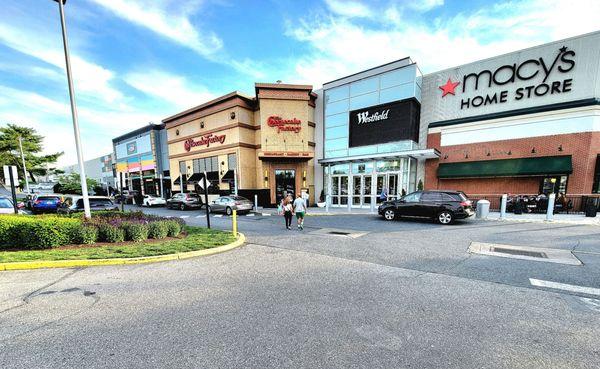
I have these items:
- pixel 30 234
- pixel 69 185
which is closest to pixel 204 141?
pixel 30 234

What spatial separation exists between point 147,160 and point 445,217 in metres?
35.9

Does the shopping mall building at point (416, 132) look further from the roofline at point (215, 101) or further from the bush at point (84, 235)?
the bush at point (84, 235)

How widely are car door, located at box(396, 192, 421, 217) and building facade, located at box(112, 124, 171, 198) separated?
28079mm

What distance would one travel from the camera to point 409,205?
1152 centimetres

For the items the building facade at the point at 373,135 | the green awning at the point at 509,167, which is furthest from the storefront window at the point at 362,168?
the green awning at the point at 509,167

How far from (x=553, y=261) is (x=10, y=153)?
→ 174 feet

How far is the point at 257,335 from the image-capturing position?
2809 millimetres

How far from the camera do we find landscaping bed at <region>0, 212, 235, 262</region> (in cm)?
588

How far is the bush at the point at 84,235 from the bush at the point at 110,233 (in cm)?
22

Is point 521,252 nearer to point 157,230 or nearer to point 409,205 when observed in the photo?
point 409,205

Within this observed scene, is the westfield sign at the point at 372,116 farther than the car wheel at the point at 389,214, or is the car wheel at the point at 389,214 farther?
the westfield sign at the point at 372,116

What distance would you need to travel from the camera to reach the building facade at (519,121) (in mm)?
12789

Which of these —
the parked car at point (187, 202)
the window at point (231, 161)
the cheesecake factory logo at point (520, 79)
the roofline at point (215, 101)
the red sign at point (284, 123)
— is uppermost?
the roofline at point (215, 101)

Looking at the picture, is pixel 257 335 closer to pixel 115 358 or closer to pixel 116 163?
pixel 115 358
